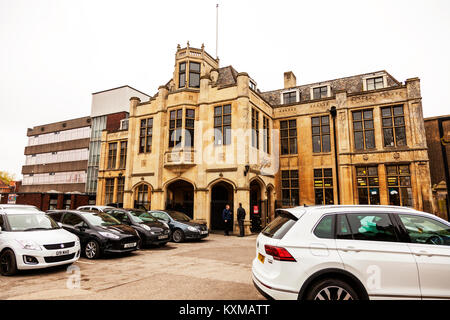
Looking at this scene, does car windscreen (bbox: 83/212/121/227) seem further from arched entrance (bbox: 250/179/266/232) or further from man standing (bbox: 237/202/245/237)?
arched entrance (bbox: 250/179/266/232)

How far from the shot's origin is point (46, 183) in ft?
141

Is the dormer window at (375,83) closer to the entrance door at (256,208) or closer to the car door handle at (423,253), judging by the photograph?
the entrance door at (256,208)

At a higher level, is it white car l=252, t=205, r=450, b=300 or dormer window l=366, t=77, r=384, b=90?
dormer window l=366, t=77, r=384, b=90

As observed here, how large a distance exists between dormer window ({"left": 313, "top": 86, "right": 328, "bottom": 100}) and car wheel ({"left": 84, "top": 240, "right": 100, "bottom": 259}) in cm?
1893

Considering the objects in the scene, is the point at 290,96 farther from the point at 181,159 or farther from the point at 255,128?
the point at 181,159

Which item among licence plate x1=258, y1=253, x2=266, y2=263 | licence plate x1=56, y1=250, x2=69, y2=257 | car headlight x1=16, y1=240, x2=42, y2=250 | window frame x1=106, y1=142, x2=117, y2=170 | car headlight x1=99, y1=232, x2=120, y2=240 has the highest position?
window frame x1=106, y1=142, x2=117, y2=170

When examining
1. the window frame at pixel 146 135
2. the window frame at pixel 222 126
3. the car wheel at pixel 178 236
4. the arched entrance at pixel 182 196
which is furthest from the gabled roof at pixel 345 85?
the car wheel at pixel 178 236

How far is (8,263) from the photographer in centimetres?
614

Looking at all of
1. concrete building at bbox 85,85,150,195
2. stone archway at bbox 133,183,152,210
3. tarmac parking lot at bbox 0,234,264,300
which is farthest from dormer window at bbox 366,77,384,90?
concrete building at bbox 85,85,150,195

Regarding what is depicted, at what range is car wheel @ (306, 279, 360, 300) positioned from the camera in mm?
3379

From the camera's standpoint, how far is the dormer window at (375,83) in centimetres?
1903

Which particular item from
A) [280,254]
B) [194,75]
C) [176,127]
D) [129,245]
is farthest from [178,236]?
[194,75]

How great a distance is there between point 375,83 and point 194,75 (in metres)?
13.8
